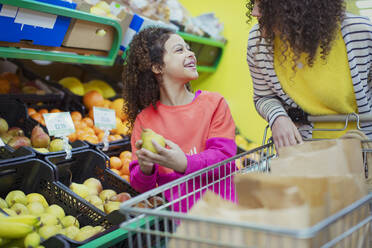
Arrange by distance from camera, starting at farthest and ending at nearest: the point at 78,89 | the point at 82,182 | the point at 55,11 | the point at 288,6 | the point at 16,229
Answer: the point at 78,89
the point at 82,182
the point at 55,11
the point at 16,229
the point at 288,6

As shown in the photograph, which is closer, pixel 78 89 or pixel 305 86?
pixel 305 86

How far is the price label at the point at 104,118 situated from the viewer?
2420mm

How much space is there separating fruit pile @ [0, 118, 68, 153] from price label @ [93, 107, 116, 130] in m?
0.36

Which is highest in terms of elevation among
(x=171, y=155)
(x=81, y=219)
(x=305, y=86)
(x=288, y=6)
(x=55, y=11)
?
(x=288, y=6)

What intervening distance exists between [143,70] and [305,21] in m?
0.84

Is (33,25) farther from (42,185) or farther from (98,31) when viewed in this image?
(42,185)

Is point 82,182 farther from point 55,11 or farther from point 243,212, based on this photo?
point 243,212

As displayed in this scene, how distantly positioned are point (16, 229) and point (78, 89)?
1784mm

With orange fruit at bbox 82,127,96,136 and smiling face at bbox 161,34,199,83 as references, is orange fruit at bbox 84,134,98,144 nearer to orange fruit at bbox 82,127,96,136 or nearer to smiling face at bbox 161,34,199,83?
orange fruit at bbox 82,127,96,136

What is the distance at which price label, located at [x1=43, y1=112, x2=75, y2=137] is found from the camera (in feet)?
7.03

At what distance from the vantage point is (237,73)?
3580mm

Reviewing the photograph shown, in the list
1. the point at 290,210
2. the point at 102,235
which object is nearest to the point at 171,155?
the point at 102,235

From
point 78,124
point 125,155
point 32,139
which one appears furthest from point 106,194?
point 78,124

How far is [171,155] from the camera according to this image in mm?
1229
